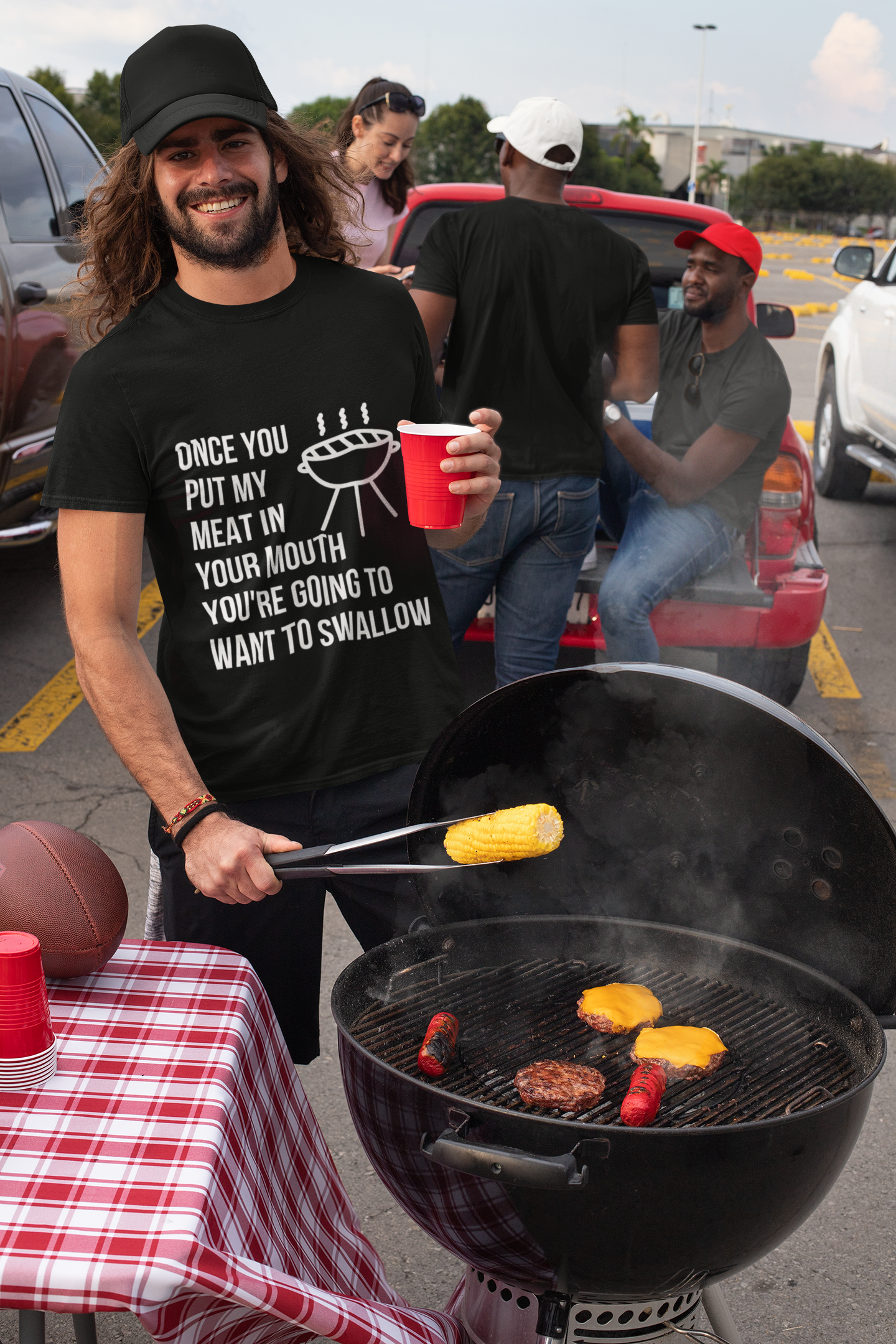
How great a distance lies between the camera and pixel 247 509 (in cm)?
210

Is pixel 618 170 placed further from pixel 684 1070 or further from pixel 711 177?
pixel 684 1070

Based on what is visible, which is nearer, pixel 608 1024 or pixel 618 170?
pixel 608 1024

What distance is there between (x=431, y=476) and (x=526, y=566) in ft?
6.06

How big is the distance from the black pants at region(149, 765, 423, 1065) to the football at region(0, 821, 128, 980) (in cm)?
33

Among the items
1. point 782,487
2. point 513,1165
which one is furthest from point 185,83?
point 782,487

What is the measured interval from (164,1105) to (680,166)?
11099 cm

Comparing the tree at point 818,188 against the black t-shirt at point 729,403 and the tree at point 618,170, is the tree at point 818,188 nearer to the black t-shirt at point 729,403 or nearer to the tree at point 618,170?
the tree at point 618,170

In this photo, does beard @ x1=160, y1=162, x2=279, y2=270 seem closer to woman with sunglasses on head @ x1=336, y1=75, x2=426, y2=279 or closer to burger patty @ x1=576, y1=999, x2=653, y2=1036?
burger patty @ x1=576, y1=999, x2=653, y2=1036

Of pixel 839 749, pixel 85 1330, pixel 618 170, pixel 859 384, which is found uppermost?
pixel 618 170

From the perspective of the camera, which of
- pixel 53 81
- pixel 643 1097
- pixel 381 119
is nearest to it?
pixel 643 1097

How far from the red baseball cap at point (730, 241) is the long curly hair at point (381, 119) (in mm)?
1376

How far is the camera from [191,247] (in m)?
2.04

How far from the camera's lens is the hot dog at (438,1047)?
188 centimetres

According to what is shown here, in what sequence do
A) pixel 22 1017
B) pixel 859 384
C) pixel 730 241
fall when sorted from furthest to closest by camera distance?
pixel 859 384 < pixel 730 241 < pixel 22 1017
